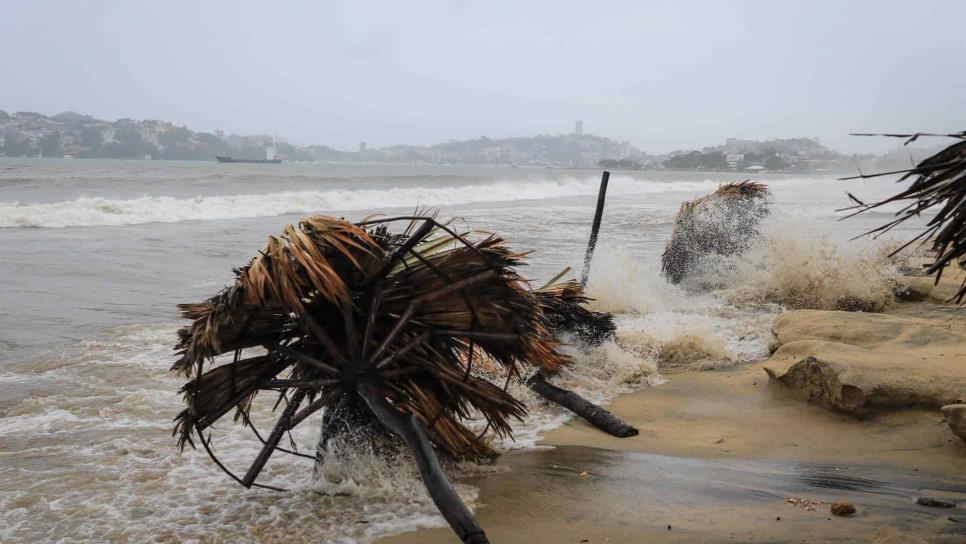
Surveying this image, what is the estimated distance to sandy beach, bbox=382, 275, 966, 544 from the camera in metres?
3.43

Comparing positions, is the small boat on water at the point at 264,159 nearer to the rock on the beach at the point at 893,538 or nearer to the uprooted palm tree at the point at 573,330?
the uprooted palm tree at the point at 573,330

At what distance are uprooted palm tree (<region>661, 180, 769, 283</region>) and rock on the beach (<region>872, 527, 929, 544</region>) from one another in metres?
9.21

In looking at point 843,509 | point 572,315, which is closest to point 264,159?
point 572,315

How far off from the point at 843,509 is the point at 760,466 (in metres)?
0.81

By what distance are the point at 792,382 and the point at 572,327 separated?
196 centimetres

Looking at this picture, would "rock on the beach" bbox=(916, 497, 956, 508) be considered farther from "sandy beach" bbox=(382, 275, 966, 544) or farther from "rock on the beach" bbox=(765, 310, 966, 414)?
"rock on the beach" bbox=(765, 310, 966, 414)

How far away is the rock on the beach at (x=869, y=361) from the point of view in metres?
4.92

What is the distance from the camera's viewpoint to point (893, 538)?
116 inches

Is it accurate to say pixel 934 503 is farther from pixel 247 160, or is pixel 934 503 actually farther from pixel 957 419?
pixel 247 160

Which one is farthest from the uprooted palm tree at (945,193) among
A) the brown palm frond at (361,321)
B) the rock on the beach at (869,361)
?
the rock on the beach at (869,361)

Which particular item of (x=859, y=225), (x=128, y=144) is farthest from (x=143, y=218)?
(x=128, y=144)

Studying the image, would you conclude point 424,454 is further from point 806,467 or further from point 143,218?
point 143,218

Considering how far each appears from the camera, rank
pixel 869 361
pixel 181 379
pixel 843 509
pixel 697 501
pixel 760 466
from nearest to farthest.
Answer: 1. pixel 843 509
2. pixel 697 501
3. pixel 760 466
4. pixel 869 361
5. pixel 181 379

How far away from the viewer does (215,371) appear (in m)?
3.66
